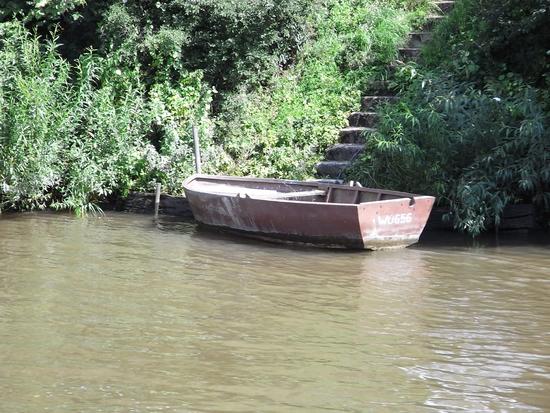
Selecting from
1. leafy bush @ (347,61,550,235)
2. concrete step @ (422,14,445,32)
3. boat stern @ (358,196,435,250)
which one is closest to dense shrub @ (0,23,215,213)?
leafy bush @ (347,61,550,235)

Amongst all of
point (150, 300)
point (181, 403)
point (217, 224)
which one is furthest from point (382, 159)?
point (181, 403)

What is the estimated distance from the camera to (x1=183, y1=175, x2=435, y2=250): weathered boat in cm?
1106

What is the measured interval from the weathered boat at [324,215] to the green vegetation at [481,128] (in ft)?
3.26

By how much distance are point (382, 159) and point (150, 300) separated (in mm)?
5756

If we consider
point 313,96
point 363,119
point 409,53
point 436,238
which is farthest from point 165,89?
point 436,238

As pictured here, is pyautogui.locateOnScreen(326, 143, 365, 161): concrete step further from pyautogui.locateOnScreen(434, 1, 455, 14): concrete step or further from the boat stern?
pyautogui.locateOnScreen(434, 1, 455, 14): concrete step

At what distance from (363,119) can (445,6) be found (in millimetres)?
4075

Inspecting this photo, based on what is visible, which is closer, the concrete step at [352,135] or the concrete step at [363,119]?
the concrete step at [352,135]

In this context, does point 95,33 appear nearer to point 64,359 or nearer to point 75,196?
point 75,196

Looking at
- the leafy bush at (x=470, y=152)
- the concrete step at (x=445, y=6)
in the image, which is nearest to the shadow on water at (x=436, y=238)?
the leafy bush at (x=470, y=152)

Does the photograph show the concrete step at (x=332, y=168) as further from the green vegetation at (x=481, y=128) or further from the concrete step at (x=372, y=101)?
the concrete step at (x=372, y=101)

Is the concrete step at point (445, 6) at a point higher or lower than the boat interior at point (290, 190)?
higher

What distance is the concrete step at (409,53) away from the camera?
16750mm

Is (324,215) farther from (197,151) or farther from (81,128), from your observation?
(81,128)
